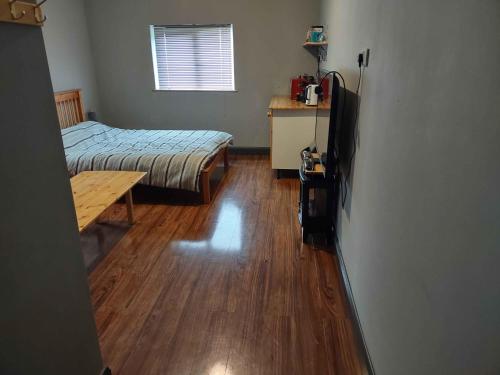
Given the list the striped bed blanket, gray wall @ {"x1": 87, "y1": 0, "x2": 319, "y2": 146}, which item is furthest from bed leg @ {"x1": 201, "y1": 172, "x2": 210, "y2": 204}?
gray wall @ {"x1": 87, "y1": 0, "x2": 319, "y2": 146}

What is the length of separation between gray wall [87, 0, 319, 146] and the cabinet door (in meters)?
1.23

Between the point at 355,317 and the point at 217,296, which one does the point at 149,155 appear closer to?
the point at 217,296

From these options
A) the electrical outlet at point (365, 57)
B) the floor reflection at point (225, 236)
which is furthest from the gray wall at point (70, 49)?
the electrical outlet at point (365, 57)

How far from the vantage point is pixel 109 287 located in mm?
2266

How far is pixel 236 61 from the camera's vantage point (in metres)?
4.99

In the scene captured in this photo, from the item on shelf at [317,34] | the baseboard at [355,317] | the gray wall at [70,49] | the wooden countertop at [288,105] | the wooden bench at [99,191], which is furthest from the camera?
the gray wall at [70,49]

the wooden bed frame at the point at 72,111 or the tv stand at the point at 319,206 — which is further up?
the wooden bed frame at the point at 72,111

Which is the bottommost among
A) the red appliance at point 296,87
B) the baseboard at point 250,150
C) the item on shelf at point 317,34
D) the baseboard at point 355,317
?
the baseboard at point 355,317

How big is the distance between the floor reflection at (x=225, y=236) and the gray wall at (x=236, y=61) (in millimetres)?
2301

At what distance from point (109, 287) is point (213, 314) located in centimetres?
76

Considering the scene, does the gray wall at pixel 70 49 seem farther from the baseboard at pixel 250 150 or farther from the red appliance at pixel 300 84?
the red appliance at pixel 300 84

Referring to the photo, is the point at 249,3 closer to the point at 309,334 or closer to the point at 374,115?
the point at 374,115

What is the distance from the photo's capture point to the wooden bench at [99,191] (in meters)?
2.51

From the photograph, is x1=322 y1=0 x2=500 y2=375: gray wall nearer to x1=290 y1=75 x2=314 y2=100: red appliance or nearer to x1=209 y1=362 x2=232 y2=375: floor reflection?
x1=209 y1=362 x2=232 y2=375: floor reflection
